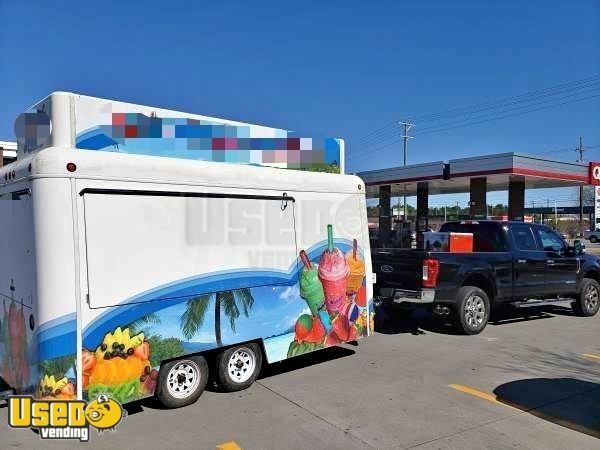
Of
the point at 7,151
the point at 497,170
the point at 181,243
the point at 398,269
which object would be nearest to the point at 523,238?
the point at 398,269

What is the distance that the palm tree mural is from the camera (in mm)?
5316

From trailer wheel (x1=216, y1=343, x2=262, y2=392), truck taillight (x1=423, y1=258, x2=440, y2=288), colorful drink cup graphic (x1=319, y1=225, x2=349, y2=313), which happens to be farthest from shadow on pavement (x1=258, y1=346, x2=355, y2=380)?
truck taillight (x1=423, y1=258, x2=440, y2=288)

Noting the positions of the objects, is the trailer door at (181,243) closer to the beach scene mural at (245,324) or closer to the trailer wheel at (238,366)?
the beach scene mural at (245,324)

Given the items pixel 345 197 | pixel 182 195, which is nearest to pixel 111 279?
pixel 182 195

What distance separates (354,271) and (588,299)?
709 centimetres

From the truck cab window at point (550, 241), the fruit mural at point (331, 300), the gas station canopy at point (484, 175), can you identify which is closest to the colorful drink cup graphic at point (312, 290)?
the fruit mural at point (331, 300)

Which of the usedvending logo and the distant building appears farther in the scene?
the distant building

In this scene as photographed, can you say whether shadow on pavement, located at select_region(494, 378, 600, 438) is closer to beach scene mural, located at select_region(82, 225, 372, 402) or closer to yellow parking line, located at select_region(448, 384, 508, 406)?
yellow parking line, located at select_region(448, 384, 508, 406)

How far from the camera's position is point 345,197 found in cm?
712

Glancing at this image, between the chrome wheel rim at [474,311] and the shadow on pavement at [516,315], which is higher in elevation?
the chrome wheel rim at [474,311]

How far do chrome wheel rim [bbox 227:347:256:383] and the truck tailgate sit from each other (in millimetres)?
3660

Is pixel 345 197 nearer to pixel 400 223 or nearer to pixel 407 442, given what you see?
pixel 407 442

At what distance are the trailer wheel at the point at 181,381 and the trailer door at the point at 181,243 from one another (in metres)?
0.76

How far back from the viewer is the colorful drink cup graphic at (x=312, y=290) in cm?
648
